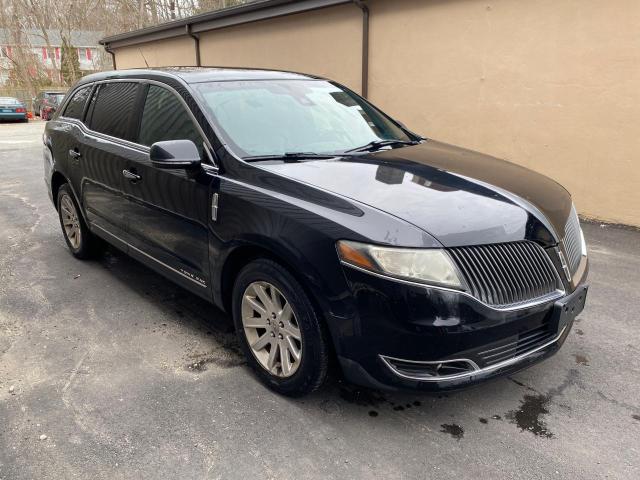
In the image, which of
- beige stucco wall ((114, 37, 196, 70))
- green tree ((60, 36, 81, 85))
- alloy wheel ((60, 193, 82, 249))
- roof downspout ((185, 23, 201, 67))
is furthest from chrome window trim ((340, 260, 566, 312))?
green tree ((60, 36, 81, 85))

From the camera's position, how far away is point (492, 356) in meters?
2.39

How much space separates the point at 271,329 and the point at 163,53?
1408cm

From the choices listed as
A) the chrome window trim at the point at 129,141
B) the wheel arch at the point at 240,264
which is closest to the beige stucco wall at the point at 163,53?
the chrome window trim at the point at 129,141

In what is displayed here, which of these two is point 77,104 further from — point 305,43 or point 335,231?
point 305,43

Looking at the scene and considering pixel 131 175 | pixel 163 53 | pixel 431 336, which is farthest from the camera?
pixel 163 53

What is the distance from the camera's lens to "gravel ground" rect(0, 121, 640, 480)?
7.82ft

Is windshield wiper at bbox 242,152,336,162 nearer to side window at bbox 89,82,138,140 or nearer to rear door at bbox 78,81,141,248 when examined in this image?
rear door at bbox 78,81,141,248

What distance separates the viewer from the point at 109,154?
4.10 meters

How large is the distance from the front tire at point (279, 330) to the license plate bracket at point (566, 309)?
1107 millimetres

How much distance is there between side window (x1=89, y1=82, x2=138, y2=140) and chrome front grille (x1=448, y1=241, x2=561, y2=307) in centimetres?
280

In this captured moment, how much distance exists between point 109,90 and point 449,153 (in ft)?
9.61

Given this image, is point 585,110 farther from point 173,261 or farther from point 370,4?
point 173,261

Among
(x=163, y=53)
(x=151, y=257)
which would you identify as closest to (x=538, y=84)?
(x=151, y=257)

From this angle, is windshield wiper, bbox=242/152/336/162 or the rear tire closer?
windshield wiper, bbox=242/152/336/162
